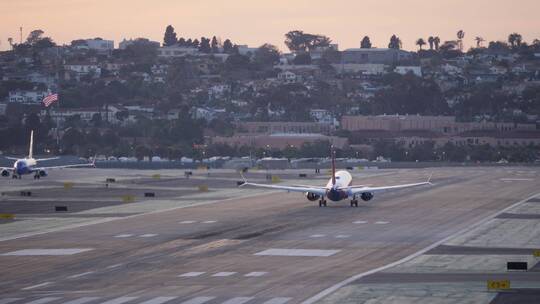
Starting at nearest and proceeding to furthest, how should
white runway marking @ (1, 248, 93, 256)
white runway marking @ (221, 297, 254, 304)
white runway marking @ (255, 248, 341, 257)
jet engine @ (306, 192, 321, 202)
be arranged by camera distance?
white runway marking @ (221, 297, 254, 304), white runway marking @ (255, 248, 341, 257), white runway marking @ (1, 248, 93, 256), jet engine @ (306, 192, 321, 202)

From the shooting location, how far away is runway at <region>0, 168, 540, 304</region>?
5253 cm

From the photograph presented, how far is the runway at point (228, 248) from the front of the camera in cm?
5253

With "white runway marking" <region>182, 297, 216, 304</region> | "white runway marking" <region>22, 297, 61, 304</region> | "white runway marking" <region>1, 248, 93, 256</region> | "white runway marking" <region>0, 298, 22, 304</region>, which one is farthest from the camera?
"white runway marking" <region>1, 248, 93, 256</region>

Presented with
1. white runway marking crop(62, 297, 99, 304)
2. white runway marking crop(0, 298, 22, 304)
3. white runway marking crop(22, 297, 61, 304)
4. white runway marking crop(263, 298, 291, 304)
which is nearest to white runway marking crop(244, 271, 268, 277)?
white runway marking crop(263, 298, 291, 304)

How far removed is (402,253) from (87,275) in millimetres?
15751

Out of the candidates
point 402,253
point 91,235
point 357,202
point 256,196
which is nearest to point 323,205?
point 357,202

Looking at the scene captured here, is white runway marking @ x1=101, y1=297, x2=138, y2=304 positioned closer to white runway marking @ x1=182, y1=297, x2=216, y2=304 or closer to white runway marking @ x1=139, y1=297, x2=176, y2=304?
white runway marking @ x1=139, y1=297, x2=176, y2=304

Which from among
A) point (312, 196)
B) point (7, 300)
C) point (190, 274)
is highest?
point (312, 196)

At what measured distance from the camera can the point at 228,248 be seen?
66938 mm

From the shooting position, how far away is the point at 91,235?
7450 centimetres

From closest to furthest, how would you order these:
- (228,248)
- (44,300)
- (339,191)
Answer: (44,300) < (228,248) < (339,191)

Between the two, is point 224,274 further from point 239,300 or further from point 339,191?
point 339,191

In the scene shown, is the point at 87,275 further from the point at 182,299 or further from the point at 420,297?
the point at 420,297

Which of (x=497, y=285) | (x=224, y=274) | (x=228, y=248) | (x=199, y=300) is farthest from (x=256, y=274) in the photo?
(x=497, y=285)
